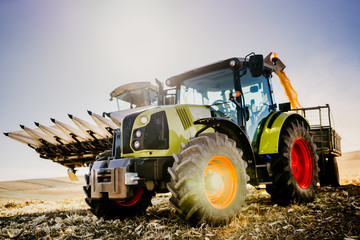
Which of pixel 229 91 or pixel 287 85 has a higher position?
pixel 287 85

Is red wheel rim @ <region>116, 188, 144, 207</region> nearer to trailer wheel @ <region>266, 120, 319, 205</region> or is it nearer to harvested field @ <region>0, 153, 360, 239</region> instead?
harvested field @ <region>0, 153, 360, 239</region>

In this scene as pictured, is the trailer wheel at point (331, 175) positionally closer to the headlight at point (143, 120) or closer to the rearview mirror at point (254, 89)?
the rearview mirror at point (254, 89)

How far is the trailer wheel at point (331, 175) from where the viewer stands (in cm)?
689

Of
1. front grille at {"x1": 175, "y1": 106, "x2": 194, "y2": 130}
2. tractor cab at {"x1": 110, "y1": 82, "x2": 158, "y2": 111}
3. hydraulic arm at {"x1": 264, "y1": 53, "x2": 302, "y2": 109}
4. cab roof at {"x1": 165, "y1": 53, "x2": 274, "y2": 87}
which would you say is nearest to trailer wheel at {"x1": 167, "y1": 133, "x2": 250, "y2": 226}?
front grille at {"x1": 175, "y1": 106, "x2": 194, "y2": 130}

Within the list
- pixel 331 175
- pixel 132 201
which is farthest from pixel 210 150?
pixel 331 175

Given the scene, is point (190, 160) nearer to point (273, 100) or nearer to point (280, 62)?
point (273, 100)

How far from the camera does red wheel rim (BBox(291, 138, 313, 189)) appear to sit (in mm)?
4969

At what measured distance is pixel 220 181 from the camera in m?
3.48

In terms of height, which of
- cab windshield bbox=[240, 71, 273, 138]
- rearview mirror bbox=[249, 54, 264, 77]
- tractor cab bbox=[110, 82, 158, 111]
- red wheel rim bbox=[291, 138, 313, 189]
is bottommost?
red wheel rim bbox=[291, 138, 313, 189]

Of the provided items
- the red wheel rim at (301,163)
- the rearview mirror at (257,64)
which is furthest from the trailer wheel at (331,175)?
the rearview mirror at (257,64)

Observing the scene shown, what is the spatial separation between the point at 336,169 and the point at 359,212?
12.8ft

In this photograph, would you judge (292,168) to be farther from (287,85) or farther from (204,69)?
(287,85)

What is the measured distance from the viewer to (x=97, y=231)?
3561 mm

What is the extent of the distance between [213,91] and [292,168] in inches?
→ 74.0
